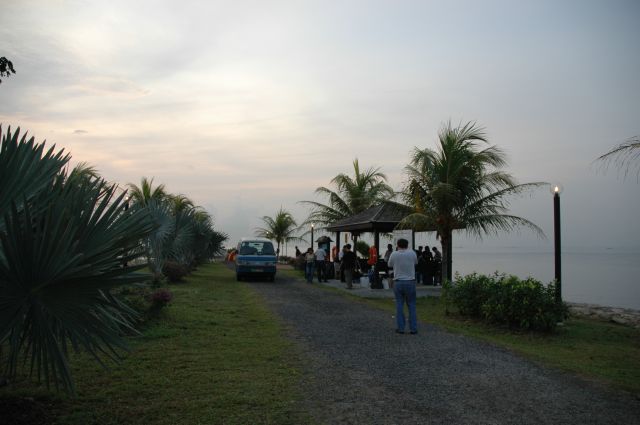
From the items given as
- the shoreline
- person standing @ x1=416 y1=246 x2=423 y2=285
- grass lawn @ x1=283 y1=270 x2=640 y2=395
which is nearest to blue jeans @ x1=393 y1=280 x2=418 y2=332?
grass lawn @ x1=283 y1=270 x2=640 y2=395

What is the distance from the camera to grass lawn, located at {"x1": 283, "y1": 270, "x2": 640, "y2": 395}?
7289mm

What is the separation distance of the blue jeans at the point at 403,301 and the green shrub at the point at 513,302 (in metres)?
2.26

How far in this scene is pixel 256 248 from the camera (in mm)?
25188

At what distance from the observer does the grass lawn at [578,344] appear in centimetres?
729

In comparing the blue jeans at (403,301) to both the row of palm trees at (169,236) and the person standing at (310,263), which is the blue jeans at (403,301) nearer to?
the row of palm trees at (169,236)

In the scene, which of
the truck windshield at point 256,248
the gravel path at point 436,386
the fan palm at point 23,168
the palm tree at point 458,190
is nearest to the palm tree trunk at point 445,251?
the palm tree at point 458,190

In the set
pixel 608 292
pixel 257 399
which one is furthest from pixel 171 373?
pixel 608 292

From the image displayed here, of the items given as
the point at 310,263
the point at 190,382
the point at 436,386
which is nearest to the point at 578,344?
the point at 436,386

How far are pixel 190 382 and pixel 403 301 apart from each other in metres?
5.14

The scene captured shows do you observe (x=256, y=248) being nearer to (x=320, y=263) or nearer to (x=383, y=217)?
(x=320, y=263)

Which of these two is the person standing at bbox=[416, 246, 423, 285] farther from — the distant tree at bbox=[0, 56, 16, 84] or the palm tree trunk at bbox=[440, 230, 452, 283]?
the distant tree at bbox=[0, 56, 16, 84]

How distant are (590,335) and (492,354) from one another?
4.05 metres

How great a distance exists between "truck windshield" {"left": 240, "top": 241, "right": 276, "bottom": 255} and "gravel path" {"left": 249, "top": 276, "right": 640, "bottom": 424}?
15265 millimetres

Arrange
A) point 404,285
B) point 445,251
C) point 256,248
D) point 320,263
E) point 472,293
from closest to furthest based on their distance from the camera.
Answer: point 404,285 → point 472,293 → point 445,251 → point 320,263 → point 256,248
